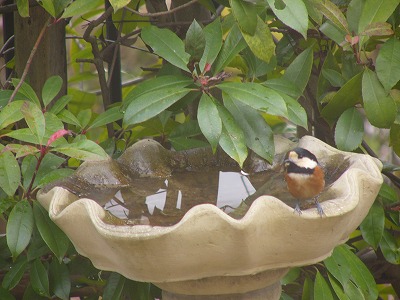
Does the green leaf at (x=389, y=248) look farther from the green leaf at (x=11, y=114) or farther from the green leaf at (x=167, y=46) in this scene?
the green leaf at (x=11, y=114)

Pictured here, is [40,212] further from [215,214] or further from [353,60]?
[353,60]

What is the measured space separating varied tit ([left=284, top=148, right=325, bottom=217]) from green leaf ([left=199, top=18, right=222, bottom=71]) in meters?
0.32

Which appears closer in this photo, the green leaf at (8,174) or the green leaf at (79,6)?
the green leaf at (8,174)

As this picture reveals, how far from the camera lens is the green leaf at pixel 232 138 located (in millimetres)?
1824

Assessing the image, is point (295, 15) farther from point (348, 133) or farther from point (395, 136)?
point (395, 136)

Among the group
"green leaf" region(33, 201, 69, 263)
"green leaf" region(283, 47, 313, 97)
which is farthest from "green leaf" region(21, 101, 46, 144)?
"green leaf" region(283, 47, 313, 97)

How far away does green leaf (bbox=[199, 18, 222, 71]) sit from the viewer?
193cm

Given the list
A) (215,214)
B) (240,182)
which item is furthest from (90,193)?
(215,214)

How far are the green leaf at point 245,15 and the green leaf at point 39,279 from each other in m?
0.92

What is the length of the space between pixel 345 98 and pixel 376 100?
0.14m

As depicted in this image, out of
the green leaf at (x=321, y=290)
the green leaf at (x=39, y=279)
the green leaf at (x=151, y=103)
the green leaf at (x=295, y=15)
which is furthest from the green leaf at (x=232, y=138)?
the green leaf at (x=39, y=279)

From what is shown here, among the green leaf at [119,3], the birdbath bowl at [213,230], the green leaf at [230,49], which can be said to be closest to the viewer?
the birdbath bowl at [213,230]

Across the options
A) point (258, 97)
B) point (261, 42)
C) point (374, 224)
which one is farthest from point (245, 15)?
point (374, 224)

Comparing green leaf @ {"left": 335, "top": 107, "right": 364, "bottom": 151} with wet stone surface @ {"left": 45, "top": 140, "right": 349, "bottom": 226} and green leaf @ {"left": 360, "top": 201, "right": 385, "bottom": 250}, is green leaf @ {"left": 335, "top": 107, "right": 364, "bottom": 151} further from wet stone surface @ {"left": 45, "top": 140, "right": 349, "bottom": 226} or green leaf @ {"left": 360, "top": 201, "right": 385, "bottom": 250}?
→ green leaf @ {"left": 360, "top": 201, "right": 385, "bottom": 250}
